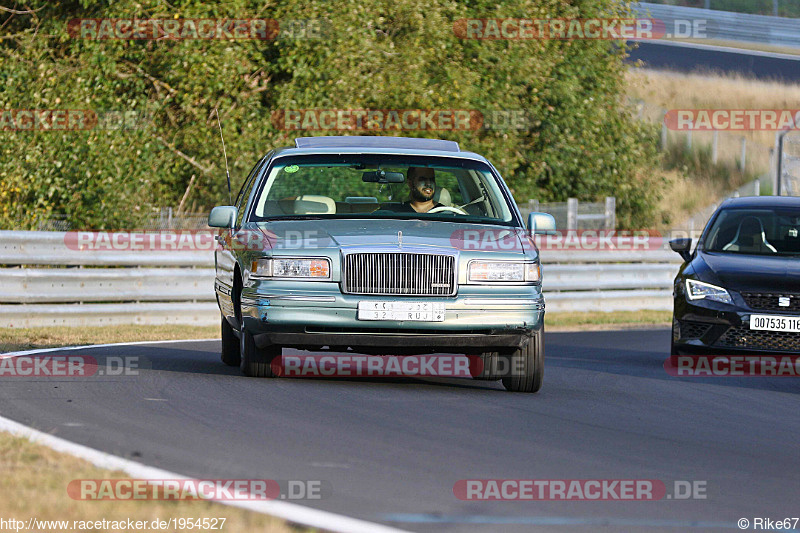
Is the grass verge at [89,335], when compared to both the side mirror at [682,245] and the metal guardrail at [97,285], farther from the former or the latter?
the side mirror at [682,245]

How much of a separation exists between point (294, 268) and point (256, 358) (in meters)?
0.85

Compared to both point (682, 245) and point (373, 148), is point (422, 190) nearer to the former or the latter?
point (373, 148)

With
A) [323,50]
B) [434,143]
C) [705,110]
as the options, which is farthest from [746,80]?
[434,143]

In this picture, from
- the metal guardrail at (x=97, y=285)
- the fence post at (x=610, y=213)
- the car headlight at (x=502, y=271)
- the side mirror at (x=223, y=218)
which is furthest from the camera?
the fence post at (x=610, y=213)

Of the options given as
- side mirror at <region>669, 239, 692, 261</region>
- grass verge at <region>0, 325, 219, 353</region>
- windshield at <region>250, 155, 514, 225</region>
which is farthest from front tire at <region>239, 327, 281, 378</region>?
side mirror at <region>669, 239, 692, 261</region>

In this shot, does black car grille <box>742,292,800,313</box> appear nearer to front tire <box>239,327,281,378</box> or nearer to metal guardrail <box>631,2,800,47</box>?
front tire <box>239,327,281,378</box>

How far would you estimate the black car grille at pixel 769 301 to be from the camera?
11633 mm

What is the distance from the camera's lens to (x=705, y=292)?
39.6ft

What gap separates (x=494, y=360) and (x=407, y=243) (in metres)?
1.23

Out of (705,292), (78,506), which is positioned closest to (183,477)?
(78,506)

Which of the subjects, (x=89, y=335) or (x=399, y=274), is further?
(x=89, y=335)

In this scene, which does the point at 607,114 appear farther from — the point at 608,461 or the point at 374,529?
the point at 374,529

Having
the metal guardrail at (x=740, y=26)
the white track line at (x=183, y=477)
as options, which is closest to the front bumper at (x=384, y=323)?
the white track line at (x=183, y=477)

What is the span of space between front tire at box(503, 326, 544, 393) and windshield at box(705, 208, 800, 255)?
4177 mm
